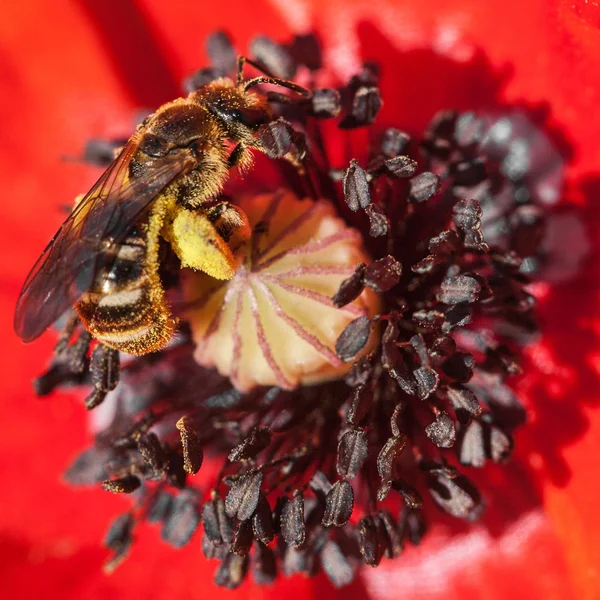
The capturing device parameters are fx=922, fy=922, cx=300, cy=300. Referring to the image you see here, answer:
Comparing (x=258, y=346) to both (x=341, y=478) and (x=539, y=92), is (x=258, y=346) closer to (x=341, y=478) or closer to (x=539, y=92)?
(x=341, y=478)

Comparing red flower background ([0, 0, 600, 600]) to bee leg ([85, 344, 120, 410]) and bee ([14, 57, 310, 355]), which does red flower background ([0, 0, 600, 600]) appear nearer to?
bee leg ([85, 344, 120, 410])

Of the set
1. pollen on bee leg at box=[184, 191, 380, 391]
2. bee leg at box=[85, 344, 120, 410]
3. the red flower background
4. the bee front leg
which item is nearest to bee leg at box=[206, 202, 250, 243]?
the bee front leg

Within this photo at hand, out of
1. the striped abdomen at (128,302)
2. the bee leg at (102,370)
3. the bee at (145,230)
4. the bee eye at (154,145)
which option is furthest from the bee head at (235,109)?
the bee leg at (102,370)

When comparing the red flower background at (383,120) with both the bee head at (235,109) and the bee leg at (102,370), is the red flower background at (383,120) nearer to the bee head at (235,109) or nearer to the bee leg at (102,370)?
the bee leg at (102,370)

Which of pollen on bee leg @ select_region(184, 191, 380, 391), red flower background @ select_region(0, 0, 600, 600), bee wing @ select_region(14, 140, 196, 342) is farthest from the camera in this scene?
red flower background @ select_region(0, 0, 600, 600)

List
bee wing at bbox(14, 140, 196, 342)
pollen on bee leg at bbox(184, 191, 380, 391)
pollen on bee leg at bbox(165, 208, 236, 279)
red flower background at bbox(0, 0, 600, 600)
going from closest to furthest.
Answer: bee wing at bbox(14, 140, 196, 342) < pollen on bee leg at bbox(165, 208, 236, 279) < pollen on bee leg at bbox(184, 191, 380, 391) < red flower background at bbox(0, 0, 600, 600)

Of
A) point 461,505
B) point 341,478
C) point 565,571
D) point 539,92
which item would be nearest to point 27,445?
point 341,478

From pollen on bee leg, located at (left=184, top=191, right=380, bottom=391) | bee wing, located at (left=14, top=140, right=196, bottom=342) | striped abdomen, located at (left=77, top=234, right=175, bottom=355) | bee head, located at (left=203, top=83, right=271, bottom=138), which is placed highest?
bee head, located at (left=203, top=83, right=271, bottom=138)
